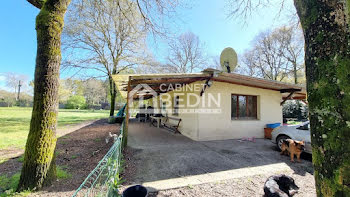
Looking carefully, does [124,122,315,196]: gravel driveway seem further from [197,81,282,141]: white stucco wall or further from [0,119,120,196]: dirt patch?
[197,81,282,141]: white stucco wall

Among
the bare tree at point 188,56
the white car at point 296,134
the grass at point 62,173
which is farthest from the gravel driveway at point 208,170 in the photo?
the bare tree at point 188,56

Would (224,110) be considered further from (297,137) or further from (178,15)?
(178,15)

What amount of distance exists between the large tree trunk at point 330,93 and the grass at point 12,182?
13.0 ft

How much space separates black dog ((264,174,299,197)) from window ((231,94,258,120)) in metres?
4.51

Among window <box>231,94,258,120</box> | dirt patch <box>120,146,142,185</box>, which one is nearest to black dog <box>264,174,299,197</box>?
dirt patch <box>120,146,142,185</box>

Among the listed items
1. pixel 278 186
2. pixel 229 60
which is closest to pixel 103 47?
pixel 229 60

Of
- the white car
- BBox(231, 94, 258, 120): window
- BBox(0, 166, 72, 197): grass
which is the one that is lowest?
BBox(0, 166, 72, 197): grass

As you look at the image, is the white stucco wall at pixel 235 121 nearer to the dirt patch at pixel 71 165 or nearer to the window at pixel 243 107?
the window at pixel 243 107

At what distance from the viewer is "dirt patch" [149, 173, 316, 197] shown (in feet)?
8.73

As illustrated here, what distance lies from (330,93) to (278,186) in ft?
7.64

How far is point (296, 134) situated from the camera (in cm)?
493

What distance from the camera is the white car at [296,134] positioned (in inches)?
181

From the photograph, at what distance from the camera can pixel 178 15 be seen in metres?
4.95

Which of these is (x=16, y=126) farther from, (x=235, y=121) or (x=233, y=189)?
(x=235, y=121)
